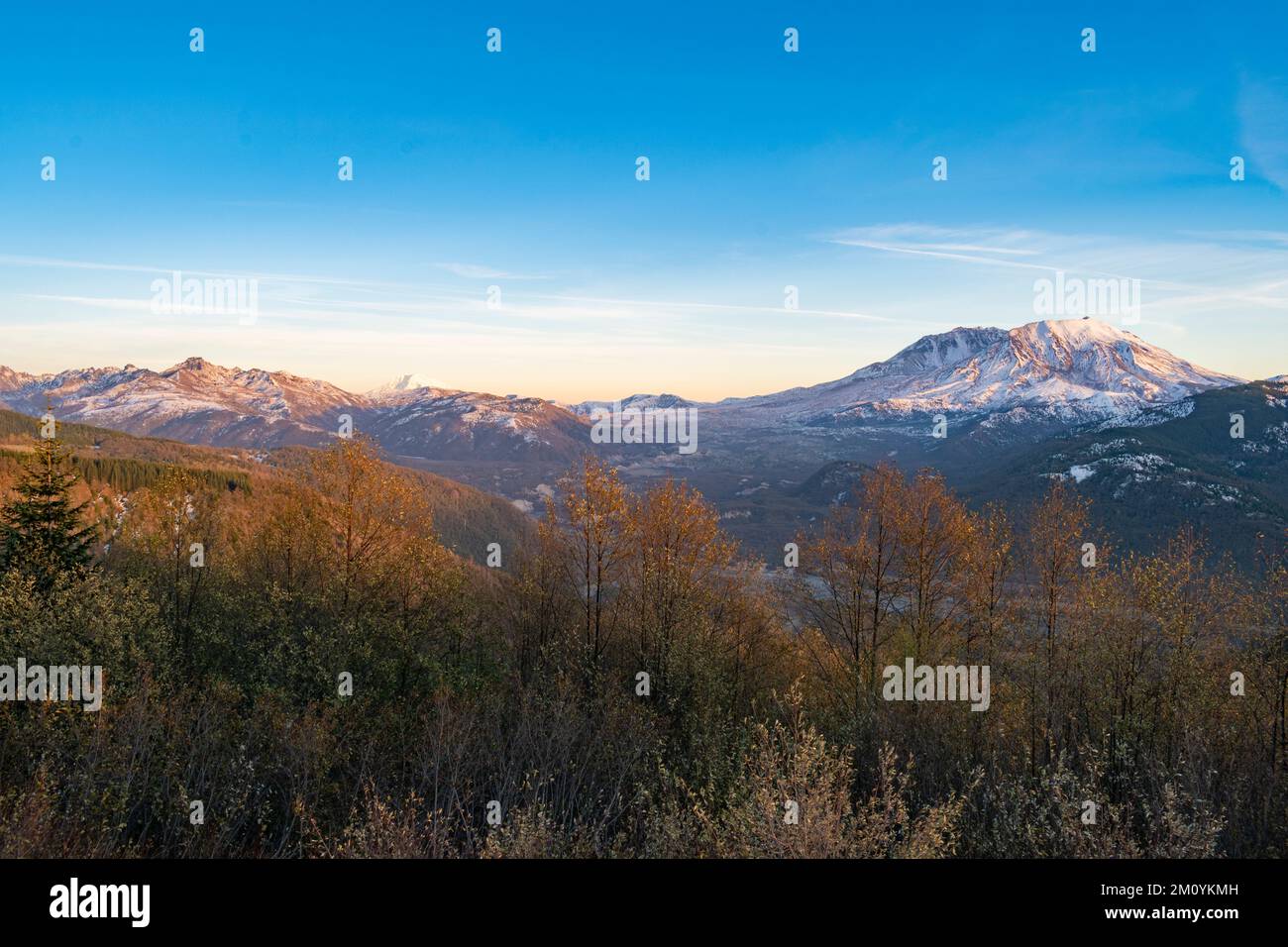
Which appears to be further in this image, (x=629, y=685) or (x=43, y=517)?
(x=43, y=517)

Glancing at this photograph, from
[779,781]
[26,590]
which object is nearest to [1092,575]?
[779,781]

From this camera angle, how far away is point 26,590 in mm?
27844

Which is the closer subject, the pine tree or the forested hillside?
the forested hillside

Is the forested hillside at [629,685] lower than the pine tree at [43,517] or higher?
lower

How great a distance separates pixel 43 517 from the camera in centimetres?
3672

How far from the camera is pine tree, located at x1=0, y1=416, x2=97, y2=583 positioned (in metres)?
35.3

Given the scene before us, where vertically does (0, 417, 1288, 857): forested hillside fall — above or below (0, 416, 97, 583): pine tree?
below

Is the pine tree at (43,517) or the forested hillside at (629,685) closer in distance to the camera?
the forested hillside at (629,685)

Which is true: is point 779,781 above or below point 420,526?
below

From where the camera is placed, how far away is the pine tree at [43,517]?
35.3 m
